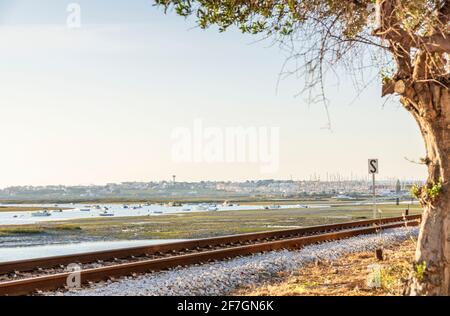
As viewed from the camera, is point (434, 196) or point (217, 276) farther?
point (217, 276)

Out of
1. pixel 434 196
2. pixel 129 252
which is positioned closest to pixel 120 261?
pixel 129 252

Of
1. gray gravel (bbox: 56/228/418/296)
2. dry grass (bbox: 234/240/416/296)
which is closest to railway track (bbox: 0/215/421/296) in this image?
gray gravel (bbox: 56/228/418/296)

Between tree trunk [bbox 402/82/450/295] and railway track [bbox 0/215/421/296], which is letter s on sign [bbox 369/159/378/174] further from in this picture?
tree trunk [bbox 402/82/450/295]

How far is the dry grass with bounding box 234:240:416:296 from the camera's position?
11.9 m

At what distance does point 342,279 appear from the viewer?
13.9 meters

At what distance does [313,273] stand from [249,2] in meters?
6.22

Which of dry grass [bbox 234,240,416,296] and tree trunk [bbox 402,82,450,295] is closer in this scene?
tree trunk [bbox 402,82,450,295]

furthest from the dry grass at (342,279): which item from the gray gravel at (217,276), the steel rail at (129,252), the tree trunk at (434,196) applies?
the steel rail at (129,252)

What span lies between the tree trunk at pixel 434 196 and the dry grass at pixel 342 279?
69 cm

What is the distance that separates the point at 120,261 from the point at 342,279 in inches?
226

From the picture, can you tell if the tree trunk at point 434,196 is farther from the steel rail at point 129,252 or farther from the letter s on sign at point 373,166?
the letter s on sign at point 373,166

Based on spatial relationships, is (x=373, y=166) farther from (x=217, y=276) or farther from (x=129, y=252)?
(x=217, y=276)

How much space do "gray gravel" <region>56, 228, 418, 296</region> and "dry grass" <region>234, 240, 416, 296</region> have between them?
0.46m

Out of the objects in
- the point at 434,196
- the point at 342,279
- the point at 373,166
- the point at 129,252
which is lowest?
the point at 342,279
